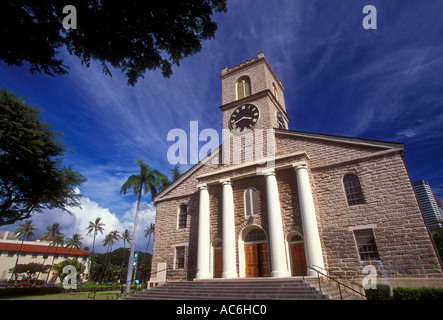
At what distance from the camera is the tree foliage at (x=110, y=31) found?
683cm

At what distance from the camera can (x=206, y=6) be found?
7.95m

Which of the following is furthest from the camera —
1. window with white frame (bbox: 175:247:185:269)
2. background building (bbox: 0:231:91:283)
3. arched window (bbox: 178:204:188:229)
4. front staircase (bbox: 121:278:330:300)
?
background building (bbox: 0:231:91:283)

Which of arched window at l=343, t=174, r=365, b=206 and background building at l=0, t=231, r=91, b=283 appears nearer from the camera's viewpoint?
arched window at l=343, t=174, r=365, b=206

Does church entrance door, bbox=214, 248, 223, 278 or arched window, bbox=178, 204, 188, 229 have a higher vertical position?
arched window, bbox=178, 204, 188, 229

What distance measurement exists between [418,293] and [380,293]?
1.48 metres

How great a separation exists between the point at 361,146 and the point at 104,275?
218 feet

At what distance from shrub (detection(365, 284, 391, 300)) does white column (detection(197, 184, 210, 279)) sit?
9404 millimetres

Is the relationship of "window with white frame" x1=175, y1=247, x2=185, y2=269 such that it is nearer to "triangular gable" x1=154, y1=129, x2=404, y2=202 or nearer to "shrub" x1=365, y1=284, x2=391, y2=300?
"triangular gable" x1=154, y1=129, x2=404, y2=202

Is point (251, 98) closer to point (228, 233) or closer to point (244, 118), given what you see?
point (244, 118)

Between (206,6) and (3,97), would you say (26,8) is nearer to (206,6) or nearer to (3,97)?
(206,6)

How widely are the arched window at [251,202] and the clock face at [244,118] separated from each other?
18.2 ft

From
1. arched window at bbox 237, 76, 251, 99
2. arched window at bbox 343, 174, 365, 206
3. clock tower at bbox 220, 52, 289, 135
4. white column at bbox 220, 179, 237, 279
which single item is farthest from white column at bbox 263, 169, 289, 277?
arched window at bbox 237, 76, 251, 99

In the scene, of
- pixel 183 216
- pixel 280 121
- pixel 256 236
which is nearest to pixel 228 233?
pixel 256 236

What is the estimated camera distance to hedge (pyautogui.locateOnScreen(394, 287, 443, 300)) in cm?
976
